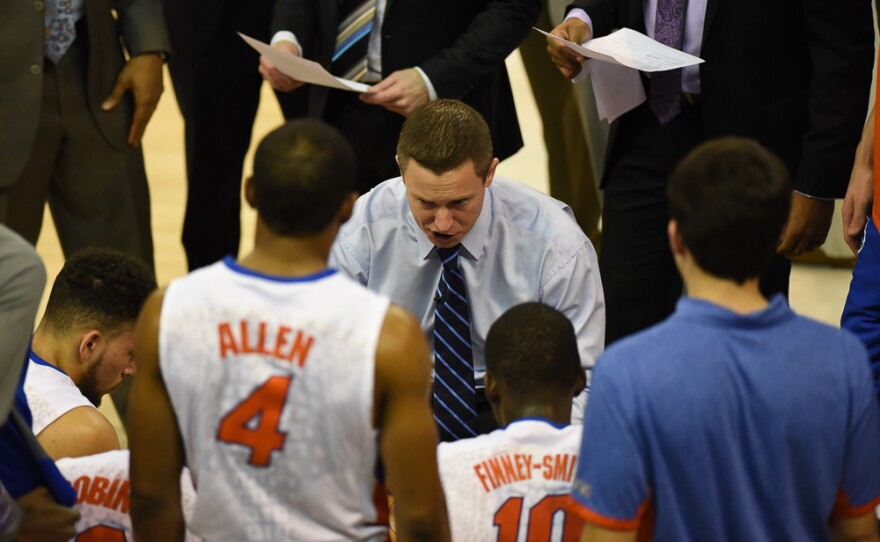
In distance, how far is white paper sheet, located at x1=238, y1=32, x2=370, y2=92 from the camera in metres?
3.50

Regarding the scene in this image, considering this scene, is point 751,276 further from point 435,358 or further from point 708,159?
point 435,358

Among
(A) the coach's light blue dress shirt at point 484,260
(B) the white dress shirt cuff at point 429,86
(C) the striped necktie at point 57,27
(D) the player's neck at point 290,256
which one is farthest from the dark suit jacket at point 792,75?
(D) the player's neck at point 290,256

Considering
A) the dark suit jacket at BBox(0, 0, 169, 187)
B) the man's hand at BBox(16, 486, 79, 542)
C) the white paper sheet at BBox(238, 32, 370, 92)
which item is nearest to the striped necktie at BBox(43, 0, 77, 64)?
the dark suit jacket at BBox(0, 0, 169, 187)

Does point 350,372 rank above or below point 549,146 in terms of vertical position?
above

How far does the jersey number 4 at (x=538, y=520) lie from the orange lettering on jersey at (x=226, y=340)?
63 cm

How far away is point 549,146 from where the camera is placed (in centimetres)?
518

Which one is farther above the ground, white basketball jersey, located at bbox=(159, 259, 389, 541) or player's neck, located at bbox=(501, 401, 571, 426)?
white basketball jersey, located at bbox=(159, 259, 389, 541)

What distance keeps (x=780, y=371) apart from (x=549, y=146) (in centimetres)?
324

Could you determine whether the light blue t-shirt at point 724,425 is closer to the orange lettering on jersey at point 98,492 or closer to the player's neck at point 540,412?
the player's neck at point 540,412

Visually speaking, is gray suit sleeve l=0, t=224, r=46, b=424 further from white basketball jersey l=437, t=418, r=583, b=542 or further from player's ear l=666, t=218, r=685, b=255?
player's ear l=666, t=218, r=685, b=255

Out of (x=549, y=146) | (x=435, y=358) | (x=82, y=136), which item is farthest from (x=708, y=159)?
(x=549, y=146)

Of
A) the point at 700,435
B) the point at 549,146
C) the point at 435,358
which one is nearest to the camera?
the point at 700,435

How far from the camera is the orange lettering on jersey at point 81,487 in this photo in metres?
2.56

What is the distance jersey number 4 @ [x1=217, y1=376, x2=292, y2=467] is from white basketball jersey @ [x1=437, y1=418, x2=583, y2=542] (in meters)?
0.49
